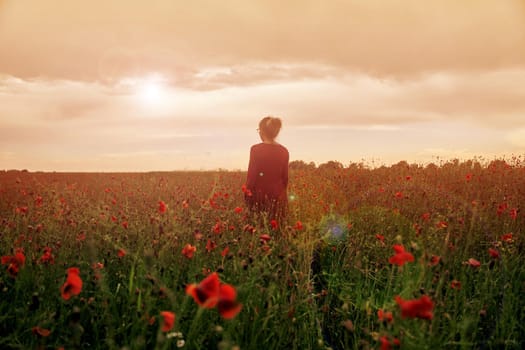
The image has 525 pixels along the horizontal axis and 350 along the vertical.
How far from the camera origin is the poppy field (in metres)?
2.27

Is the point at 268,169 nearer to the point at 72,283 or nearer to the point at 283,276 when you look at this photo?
the point at 283,276

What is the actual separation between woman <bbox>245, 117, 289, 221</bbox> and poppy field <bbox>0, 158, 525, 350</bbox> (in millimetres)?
415

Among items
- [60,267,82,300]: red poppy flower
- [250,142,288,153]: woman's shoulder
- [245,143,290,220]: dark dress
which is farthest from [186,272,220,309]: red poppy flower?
[250,142,288,153]: woman's shoulder

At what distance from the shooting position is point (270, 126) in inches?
237

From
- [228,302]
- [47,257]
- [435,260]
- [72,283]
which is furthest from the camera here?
[47,257]

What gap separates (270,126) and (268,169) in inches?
24.6

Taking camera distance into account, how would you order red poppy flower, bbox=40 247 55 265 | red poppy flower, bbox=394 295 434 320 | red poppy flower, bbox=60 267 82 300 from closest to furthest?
red poppy flower, bbox=394 295 434 320, red poppy flower, bbox=60 267 82 300, red poppy flower, bbox=40 247 55 265

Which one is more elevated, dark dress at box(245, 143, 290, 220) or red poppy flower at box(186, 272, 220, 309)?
dark dress at box(245, 143, 290, 220)

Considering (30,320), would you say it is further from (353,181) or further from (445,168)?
(445,168)

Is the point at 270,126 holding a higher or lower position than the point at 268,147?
higher

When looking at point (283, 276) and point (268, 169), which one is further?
point (268, 169)

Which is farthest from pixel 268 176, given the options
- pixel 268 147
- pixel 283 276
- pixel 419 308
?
pixel 419 308

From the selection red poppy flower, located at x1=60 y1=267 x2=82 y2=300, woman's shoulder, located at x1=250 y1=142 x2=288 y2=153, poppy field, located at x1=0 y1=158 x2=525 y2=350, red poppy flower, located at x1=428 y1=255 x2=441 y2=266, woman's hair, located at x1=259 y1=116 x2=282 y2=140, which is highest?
woman's hair, located at x1=259 y1=116 x2=282 y2=140

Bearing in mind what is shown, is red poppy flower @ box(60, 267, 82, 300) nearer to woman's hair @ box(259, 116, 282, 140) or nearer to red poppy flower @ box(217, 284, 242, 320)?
red poppy flower @ box(217, 284, 242, 320)
